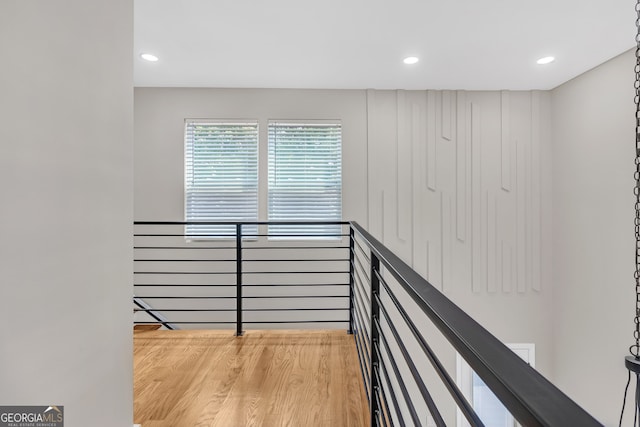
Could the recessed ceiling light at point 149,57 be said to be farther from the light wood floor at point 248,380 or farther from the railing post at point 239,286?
the light wood floor at point 248,380

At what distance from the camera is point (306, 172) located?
396 centimetres

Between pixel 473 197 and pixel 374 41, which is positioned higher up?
pixel 374 41

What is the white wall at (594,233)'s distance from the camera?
3.07 m

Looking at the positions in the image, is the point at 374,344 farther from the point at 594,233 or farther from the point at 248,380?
the point at 594,233

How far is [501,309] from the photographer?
13.1 feet

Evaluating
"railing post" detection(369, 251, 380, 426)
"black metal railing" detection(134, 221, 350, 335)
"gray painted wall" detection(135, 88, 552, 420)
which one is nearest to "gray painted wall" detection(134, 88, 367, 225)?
"gray painted wall" detection(135, 88, 552, 420)

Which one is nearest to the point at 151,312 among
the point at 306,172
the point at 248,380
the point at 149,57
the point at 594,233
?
the point at 248,380

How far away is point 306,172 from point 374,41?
5.37 ft

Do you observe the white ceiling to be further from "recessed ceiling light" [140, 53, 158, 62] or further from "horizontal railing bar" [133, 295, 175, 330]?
"horizontal railing bar" [133, 295, 175, 330]

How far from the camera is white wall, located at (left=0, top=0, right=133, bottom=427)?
2.67ft

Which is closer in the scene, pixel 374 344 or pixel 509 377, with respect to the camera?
pixel 509 377

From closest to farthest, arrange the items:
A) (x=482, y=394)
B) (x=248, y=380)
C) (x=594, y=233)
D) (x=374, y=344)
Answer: (x=374, y=344), (x=248, y=380), (x=594, y=233), (x=482, y=394)

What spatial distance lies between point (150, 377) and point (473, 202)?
3.69m

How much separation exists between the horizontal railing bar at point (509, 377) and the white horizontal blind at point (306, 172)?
10.9 feet
